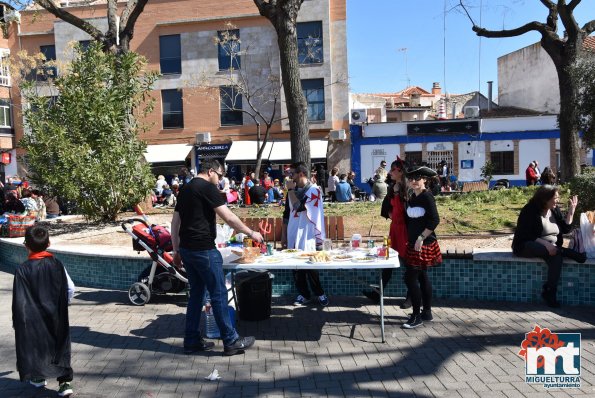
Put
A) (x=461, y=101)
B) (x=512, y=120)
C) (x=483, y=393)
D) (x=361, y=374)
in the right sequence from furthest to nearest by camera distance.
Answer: (x=461, y=101)
(x=512, y=120)
(x=361, y=374)
(x=483, y=393)

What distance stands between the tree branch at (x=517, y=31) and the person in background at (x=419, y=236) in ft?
31.6

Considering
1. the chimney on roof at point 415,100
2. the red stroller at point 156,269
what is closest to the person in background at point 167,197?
the red stroller at point 156,269

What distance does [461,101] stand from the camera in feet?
158

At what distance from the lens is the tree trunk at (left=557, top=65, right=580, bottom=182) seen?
11.4m

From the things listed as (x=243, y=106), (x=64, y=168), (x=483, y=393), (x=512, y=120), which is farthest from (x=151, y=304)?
(x=512, y=120)

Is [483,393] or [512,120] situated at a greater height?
[512,120]

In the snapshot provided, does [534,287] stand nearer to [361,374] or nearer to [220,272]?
[361,374]

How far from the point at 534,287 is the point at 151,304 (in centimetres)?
482

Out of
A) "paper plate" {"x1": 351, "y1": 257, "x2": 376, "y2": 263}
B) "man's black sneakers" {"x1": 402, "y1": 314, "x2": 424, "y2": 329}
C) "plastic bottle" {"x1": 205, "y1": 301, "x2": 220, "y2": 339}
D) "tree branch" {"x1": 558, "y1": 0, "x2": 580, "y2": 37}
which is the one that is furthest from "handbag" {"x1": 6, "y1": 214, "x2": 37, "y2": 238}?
"tree branch" {"x1": 558, "y1": 0, "x2": 580, "y2": 37}

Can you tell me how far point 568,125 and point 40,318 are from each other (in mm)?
11433

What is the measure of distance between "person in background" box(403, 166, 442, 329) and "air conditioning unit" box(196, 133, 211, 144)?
27.8 meters

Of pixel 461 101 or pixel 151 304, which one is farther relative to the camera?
pixel 461 101

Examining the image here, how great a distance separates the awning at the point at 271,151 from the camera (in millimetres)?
31953

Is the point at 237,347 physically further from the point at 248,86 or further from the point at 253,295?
the point at 248,86
